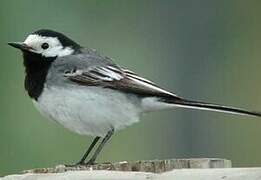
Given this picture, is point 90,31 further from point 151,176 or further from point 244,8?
point 151,176

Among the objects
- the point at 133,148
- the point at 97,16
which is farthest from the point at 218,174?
the point at 97,16

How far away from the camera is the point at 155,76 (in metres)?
13.2

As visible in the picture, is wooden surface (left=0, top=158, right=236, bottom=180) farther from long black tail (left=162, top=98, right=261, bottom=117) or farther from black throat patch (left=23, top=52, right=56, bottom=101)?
black throat patch (left=23, top=52, right=56, bottom=101)

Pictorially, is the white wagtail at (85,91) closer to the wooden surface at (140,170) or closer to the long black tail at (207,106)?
the long black tail at (207,106)

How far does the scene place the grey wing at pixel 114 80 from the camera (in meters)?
8.37

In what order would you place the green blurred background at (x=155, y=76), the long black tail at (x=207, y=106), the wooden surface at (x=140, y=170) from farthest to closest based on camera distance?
the green blurred background at (x=155, y=76) < the long black tail at (x=207, y=106) < the wooden surface at (x=140, y=170)

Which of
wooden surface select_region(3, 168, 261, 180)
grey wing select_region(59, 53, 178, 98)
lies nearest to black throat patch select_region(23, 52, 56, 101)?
grey wing select_region(59, 53, 178, 98)

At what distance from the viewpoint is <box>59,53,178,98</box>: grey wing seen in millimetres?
8367

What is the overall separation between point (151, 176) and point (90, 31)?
7933 mm

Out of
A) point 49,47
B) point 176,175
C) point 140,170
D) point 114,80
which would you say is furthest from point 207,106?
point 176,175

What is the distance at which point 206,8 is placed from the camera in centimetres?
1374

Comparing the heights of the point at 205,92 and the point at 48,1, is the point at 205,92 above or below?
below

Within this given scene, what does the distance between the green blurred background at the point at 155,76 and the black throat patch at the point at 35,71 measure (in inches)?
124

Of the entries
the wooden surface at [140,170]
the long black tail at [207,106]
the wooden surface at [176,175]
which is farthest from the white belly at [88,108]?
the wooden surface at [176,175]
